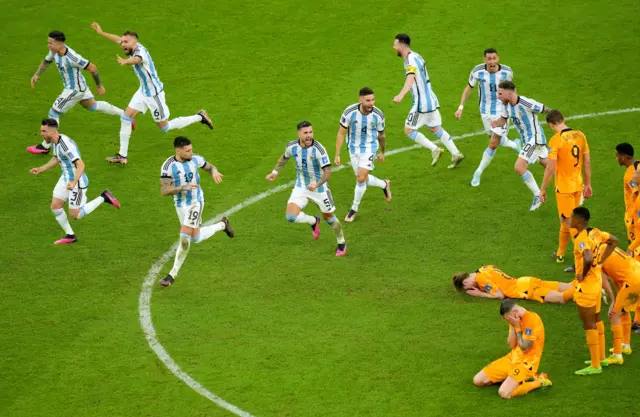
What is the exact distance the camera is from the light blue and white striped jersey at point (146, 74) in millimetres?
20797

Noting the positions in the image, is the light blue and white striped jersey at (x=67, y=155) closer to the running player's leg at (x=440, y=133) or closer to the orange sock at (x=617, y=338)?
the running player's leg at (x=440, y=133)

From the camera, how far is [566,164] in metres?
16.2

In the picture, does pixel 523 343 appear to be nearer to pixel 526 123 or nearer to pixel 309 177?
pixel 309 177

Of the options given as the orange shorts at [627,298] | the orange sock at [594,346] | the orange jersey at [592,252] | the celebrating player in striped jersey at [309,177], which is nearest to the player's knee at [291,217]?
the celebrating player in striped jersey at [309,177]

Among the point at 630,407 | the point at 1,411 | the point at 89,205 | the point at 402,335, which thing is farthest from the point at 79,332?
the point at 630,407

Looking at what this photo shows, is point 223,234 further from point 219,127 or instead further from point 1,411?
point 1,411

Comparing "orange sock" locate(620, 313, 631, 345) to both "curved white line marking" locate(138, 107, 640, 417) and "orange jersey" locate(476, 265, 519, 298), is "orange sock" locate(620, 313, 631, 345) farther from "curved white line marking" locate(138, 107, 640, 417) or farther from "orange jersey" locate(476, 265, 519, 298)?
"curved white line marking" locate(138, 107, 640, 417)

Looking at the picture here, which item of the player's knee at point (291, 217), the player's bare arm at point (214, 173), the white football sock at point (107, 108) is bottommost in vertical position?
the player's knee at point (291, 217)

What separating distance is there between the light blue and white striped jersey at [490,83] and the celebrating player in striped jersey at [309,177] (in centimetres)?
423

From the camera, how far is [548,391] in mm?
13750

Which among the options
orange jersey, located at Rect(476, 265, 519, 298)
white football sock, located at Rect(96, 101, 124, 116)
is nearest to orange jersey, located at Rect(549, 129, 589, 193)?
orange jersey, located at Rect(476, 265, 519, 298)

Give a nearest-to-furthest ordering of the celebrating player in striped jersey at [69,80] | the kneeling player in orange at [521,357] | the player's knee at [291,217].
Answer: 1. the kneeling player in orange at [521,357]
2. the player's knee at [291,217]
3. the celebrating player in striped jersey at [69,80]

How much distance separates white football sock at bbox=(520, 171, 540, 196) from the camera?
1866 cm

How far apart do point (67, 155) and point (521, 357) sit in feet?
27.9
